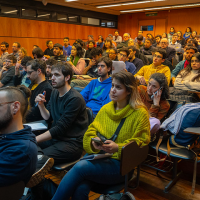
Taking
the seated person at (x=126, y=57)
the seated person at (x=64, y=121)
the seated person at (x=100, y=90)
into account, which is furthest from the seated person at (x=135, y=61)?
the seated person at (x=64, y=121)

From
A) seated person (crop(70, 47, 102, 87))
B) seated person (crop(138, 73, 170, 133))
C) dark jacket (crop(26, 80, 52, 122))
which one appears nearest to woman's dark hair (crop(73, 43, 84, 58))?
seated person (crop(70, 47, 102, 87))

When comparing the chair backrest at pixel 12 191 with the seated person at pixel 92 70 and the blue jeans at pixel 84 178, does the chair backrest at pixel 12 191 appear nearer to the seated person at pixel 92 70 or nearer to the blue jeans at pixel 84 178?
the blue jeans at pixel 84 178

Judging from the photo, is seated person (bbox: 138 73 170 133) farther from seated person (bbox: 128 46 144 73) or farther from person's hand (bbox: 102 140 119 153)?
seated person (bbox: 128 46 144 73)

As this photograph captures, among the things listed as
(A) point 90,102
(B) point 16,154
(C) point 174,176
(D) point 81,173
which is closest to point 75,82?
(A) point 90,102

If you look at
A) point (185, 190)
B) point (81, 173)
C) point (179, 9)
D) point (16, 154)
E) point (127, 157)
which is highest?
point (179, 9)

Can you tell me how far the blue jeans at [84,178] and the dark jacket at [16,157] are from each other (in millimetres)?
321

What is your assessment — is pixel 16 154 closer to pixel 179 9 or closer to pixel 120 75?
pixel 120 75

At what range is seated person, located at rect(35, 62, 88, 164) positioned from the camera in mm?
1943

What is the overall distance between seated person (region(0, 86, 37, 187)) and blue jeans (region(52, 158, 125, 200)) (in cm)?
31

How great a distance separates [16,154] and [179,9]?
41.6 ft

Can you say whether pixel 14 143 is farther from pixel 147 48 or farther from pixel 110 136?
pixel 147 48

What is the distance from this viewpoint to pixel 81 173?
1499 millimetres

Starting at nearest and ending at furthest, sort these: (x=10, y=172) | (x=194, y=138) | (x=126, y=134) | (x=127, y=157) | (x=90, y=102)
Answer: (x=10, y=172), (x=127, y=157), (x=126, y=134), (x=194, y=138), (x=90, y=102)

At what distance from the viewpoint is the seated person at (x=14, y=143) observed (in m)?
1.16
